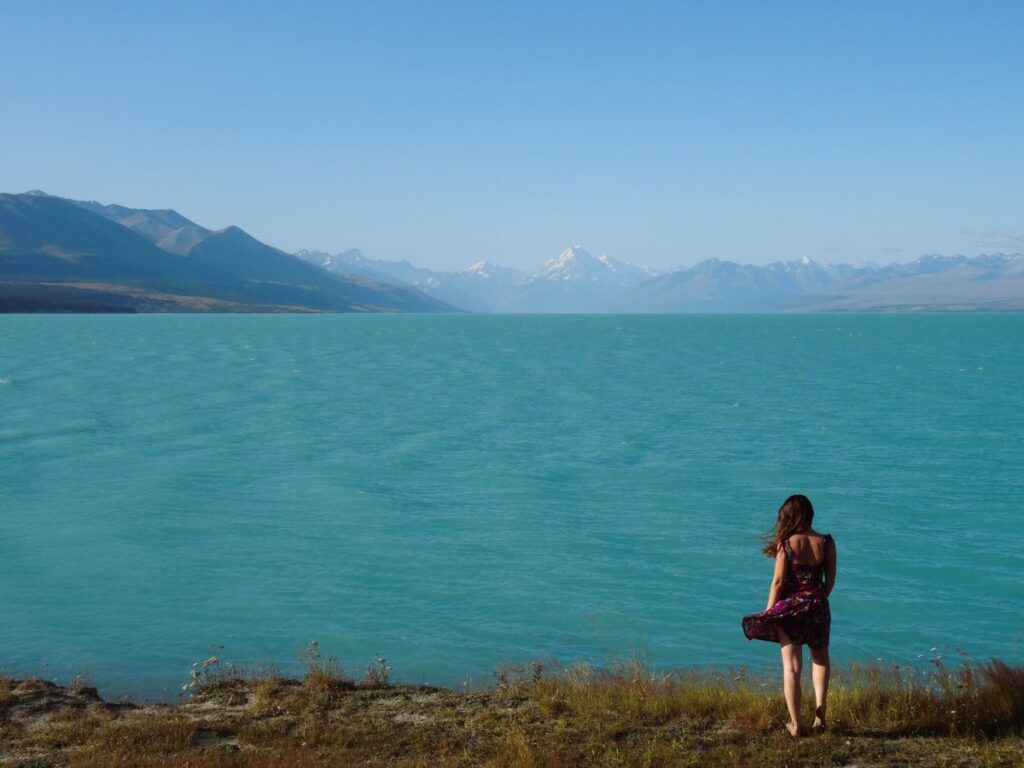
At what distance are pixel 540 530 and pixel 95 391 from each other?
5477 cm

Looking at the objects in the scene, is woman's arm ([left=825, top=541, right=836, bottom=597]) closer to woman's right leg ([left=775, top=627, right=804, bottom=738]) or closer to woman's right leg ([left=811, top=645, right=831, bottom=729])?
woman's right leg ([left=775, top=627, right=804, bottom=738])

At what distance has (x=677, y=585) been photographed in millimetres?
23938

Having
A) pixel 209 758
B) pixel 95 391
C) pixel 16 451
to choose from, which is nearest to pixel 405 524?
pixel 209 758

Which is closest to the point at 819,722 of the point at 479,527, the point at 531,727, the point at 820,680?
the point at 820,680

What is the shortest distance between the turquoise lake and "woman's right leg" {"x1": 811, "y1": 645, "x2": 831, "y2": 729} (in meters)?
8.35

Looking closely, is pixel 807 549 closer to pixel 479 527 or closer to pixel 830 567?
pixel 830 567

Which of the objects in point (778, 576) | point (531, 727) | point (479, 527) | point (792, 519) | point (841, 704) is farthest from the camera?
point (479, 527)

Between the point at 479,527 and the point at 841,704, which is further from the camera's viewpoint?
the point at 479,527

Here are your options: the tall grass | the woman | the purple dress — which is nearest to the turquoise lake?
the tall grass

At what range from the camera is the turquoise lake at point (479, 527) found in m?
20.2

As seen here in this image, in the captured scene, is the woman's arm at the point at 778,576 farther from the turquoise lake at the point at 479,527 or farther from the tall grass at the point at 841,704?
the turquoise lake at the point at 479,527

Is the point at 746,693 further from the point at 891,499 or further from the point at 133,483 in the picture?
the point at 133,483

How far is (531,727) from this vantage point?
1112 cm

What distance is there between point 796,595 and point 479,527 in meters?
20.4
